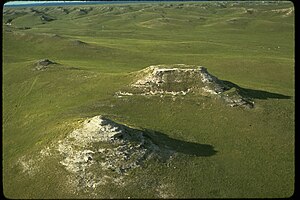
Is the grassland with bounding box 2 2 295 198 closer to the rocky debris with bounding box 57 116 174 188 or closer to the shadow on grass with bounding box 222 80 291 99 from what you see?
the shadow on grass with bounding box 222 80 291 99

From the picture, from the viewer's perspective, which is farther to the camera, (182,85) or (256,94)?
(256,94)

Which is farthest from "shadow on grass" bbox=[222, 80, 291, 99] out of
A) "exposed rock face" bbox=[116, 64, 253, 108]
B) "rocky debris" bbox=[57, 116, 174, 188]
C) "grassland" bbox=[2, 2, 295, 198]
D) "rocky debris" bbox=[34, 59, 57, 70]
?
"rocky debris" bbox=[34, 59, 57, 70]

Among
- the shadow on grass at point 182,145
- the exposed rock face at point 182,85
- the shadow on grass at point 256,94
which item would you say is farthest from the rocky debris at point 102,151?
the shadow on grass at point 256,94

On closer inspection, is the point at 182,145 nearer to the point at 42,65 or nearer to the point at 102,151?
the point at 102,151

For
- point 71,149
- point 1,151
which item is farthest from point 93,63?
point 71,149

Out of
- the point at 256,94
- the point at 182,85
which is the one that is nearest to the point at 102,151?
the point at 182,85
